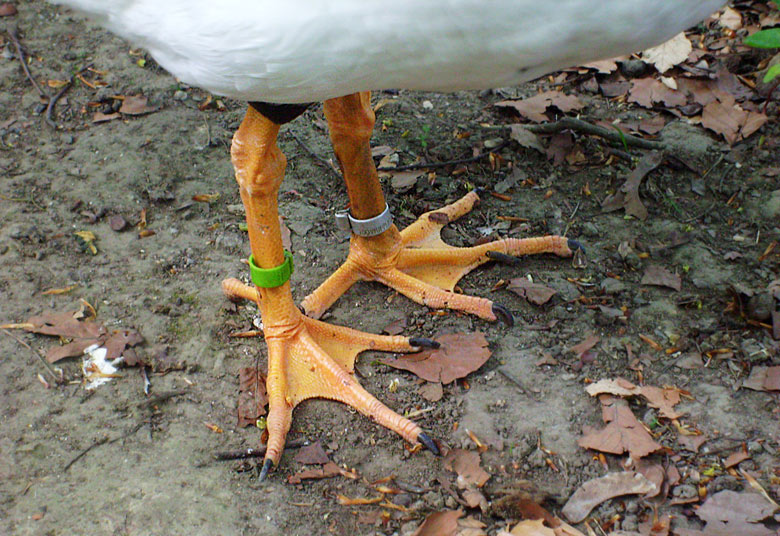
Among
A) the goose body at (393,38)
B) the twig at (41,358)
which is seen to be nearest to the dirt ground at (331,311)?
the twig at (41,358)

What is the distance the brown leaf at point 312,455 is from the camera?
2.56 metres

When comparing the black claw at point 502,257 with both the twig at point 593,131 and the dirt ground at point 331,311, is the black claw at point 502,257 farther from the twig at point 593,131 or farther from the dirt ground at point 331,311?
the twig at point 593,131

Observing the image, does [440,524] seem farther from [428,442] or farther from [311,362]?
[311,362]

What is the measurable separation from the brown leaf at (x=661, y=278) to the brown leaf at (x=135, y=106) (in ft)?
9.47

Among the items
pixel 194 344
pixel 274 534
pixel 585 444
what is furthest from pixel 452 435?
pixel 194 344

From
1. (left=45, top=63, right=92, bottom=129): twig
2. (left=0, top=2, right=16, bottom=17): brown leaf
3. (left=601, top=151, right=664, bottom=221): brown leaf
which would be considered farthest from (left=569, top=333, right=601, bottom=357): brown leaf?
(left=0, top=2, right=16, bottom=17): brown leaf

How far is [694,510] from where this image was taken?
227cm

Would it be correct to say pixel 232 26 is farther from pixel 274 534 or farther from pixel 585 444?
pixel 585 444

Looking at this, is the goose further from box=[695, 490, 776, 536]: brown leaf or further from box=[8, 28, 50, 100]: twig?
box=[8, 28, 50, 100]: twig

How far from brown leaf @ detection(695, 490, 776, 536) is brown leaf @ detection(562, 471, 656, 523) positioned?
0.18m

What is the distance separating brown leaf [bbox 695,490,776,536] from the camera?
2.17 m

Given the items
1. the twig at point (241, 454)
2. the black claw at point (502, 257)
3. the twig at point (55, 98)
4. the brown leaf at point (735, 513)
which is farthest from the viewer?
the twig at point (55, 98)

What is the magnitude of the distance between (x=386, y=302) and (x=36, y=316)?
148cm

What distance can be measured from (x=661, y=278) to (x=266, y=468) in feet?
6.02
